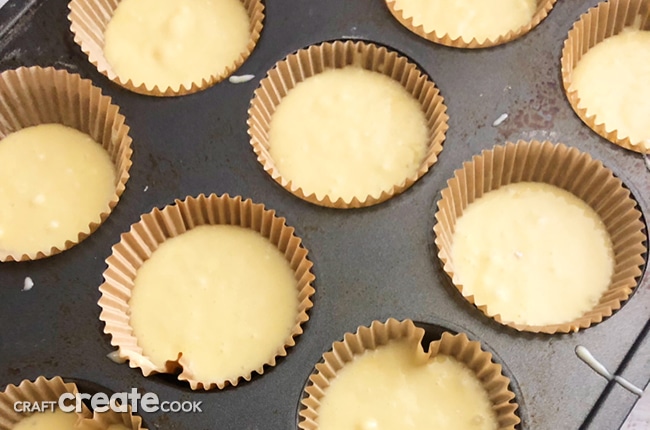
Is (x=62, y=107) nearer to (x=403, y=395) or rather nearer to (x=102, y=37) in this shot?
(x=102, y=37)

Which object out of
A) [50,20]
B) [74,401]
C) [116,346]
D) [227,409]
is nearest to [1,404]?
[74,401]

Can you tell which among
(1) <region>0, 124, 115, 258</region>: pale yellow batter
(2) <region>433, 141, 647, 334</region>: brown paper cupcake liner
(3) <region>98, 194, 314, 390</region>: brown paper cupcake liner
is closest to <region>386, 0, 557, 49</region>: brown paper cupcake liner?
(2) <region>433, 141, 647, 334</region>: brown paper cupcake liner

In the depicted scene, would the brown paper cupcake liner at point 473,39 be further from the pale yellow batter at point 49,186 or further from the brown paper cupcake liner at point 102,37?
the pale yellow batter at point 49,186

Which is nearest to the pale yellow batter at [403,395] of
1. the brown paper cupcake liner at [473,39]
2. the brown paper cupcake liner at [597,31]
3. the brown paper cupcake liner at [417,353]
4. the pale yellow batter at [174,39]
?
the brown paper cupcake liner at [417,353]

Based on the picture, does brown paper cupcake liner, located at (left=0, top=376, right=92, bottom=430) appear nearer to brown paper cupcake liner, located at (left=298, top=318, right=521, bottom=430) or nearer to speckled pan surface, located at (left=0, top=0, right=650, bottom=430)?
speckled pan surface, located at (left=0, top=0, right=650, bottom=430)

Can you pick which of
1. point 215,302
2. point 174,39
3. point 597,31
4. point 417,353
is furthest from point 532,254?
point 174,39
